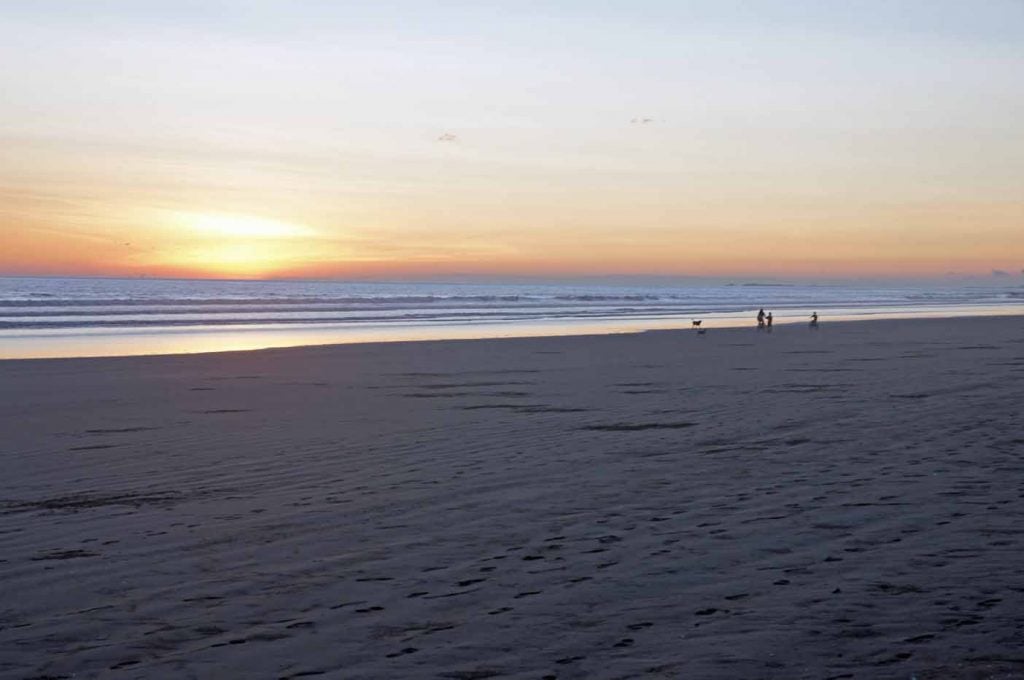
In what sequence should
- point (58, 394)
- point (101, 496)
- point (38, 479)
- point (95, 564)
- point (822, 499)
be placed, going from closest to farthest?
1. point (95, 564)
2. point (822, 499)
3. point (101, 496)
4. point (38, 479)
5. point (58, 394)

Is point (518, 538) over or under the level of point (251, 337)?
under

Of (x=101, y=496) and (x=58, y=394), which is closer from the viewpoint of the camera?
(x=101, y=496)

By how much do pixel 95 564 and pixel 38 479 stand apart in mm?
3883

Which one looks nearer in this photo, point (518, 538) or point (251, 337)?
point (518, 538)

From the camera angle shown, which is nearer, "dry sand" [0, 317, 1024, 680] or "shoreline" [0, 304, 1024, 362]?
"dry sand" [0, 317, 1024, 680]

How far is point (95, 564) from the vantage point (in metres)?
7.05

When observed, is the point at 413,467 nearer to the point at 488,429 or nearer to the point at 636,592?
the point at 488,429

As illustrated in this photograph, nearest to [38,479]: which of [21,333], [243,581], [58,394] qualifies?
[243,581]

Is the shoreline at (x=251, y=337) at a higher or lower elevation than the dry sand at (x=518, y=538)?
higher

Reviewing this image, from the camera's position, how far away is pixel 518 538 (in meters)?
7.61

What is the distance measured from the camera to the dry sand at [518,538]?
5246 millimetres

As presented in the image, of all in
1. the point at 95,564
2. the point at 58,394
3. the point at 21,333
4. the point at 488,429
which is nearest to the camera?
the point at 95,564

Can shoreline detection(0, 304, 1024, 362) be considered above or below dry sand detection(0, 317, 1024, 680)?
above

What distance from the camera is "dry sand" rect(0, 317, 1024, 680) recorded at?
207 inches
